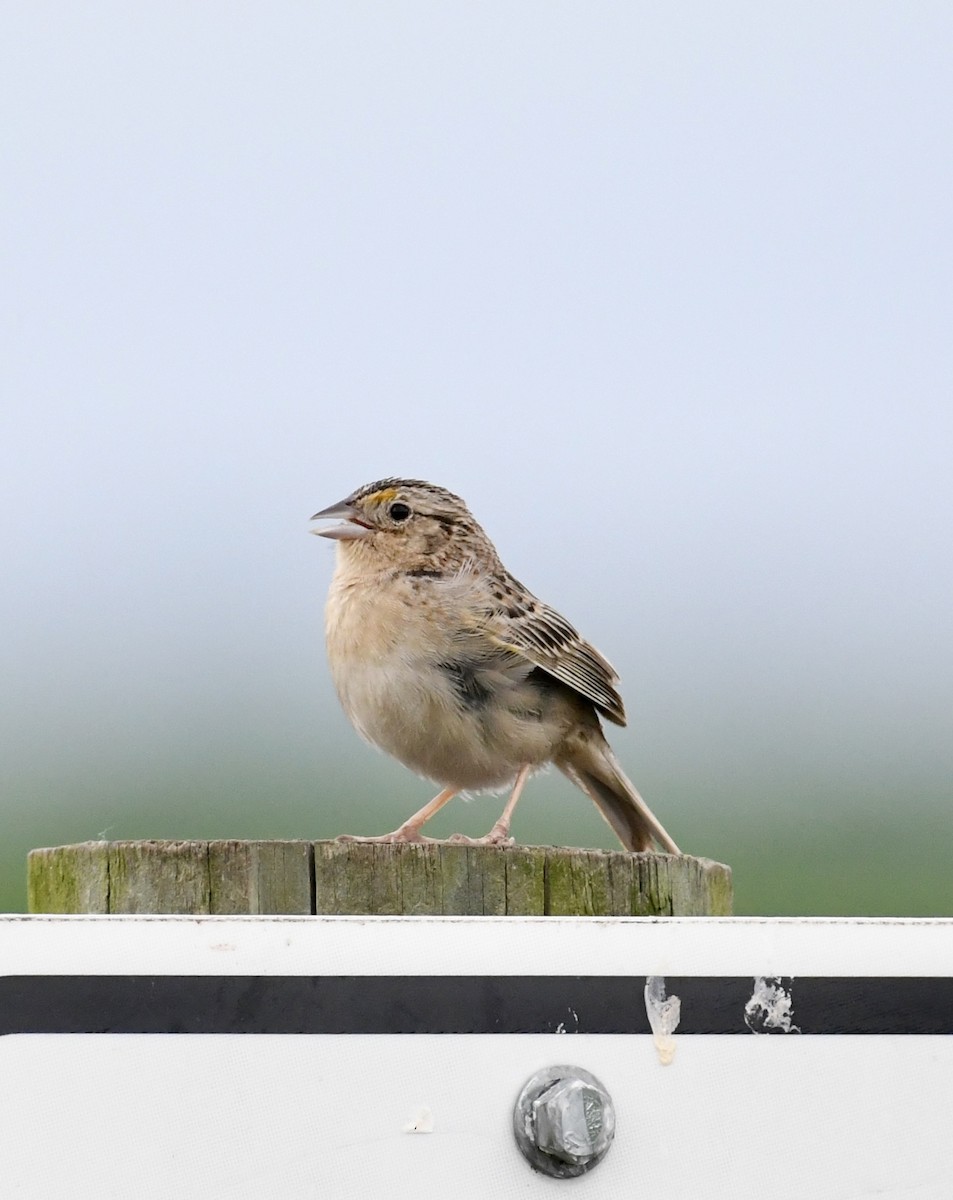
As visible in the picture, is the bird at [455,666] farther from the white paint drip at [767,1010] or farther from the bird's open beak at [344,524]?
the white paint drip at [767,1010]

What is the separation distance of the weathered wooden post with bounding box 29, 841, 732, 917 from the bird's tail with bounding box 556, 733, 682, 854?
7.59 ft

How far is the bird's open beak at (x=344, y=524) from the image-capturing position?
18.1ft

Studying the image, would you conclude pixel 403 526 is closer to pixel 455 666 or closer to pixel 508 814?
pixel 455 666

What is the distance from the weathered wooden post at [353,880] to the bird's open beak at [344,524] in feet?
8.70

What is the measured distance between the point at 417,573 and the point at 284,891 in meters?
2.68

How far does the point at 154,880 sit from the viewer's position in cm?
278

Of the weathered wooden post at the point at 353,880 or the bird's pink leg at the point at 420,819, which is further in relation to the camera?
the bird's pink leg at the point at 420,819

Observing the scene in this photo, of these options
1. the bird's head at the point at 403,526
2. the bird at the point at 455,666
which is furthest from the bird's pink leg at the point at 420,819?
the bird's head at the point at 403,526

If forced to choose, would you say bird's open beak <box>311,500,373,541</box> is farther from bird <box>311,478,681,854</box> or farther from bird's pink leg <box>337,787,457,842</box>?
bird's pink leg <box>337,787,457,842</box>
